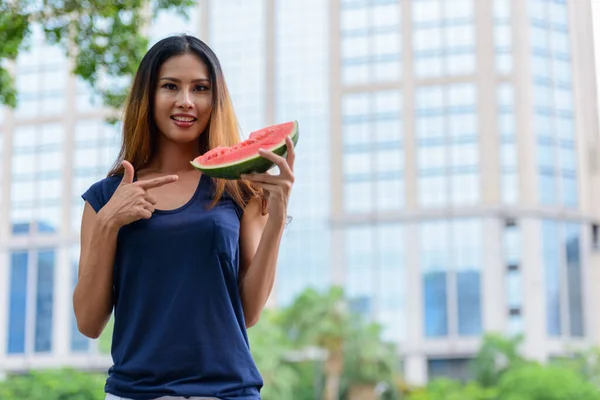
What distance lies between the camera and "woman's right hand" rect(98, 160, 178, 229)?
1.81 meters

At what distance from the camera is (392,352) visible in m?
38.9

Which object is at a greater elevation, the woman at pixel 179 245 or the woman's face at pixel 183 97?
the woman's face at pixel 183 97

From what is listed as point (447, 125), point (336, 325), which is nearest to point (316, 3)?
point (447, 125)

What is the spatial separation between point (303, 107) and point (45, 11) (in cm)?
3895

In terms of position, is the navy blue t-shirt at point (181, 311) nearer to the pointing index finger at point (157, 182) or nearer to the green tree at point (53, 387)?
the pointing index finger at point (157, 182)

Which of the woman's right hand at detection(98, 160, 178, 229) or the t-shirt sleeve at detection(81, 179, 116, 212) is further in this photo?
the t-shirt sleeve at detection(81, 179, 116, 212)

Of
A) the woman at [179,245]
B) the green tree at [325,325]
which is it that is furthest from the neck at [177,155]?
the green tree at [325,325]

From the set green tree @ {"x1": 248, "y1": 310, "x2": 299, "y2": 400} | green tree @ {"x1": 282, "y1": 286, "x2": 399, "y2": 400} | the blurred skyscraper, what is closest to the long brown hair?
green tree @ {"x1": 248, "y1": 310, "x2": 299, "y2": 400}

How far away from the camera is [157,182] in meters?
1.83

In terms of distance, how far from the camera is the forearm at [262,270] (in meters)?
1.87

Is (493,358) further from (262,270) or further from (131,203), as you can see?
(131,203)

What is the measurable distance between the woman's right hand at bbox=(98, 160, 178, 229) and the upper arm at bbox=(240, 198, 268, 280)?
7.5 inches

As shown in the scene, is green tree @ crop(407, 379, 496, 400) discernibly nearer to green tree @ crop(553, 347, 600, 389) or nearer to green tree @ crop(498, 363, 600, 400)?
green tree @ crop(498, 363, 600, 400)

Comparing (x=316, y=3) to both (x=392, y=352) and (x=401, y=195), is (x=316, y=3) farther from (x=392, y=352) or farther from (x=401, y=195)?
(x=392, y=352)
